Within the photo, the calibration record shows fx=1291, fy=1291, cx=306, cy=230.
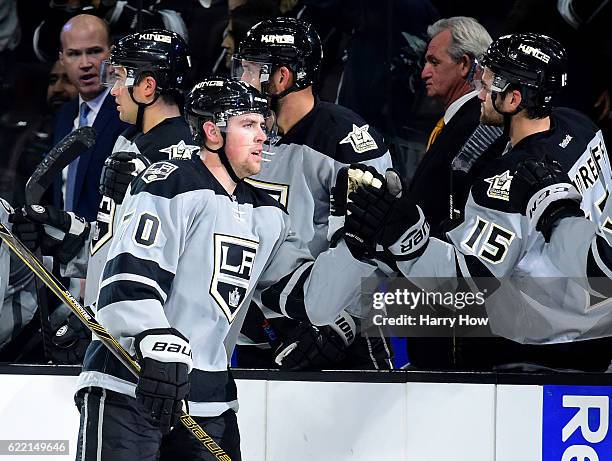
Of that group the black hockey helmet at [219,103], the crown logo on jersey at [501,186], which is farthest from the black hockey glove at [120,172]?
the crown logo on jersey at [501,186]

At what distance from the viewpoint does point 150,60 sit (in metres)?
4.10

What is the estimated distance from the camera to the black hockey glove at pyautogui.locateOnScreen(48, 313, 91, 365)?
13.8 feet

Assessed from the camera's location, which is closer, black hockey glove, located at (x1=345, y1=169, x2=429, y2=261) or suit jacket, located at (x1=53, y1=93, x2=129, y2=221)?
black hockey glove, located at (x1=345, y1=169, x2=429, y2=261)

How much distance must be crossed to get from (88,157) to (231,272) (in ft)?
3.83

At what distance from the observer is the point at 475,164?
4.07 metres

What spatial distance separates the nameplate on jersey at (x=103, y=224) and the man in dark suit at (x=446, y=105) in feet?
3.17

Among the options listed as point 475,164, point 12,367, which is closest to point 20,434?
point 12,367

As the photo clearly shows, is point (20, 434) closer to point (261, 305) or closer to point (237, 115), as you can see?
point (261, 305)

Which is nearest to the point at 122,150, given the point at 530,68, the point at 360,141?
the point at 360,141

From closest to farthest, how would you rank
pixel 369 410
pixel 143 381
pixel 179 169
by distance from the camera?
pixel 143 381 → pixel 179 169 → pixel 369 410

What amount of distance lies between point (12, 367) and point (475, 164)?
63.6 inches

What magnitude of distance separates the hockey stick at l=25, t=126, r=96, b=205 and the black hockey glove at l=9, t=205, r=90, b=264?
55 millimetres

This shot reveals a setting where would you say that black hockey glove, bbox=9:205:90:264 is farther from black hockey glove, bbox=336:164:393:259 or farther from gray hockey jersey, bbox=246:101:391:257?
black hockey glove, bbox=336:164:393:259

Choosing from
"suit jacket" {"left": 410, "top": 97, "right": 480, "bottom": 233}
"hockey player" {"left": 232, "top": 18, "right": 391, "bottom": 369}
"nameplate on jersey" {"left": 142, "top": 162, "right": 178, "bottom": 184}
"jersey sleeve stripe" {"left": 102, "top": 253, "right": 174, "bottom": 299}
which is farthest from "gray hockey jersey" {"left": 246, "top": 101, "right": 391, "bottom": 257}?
"jersey sleeve stripe" {"left": 102, "top": 253, "right": 174, "bottom": 299}
